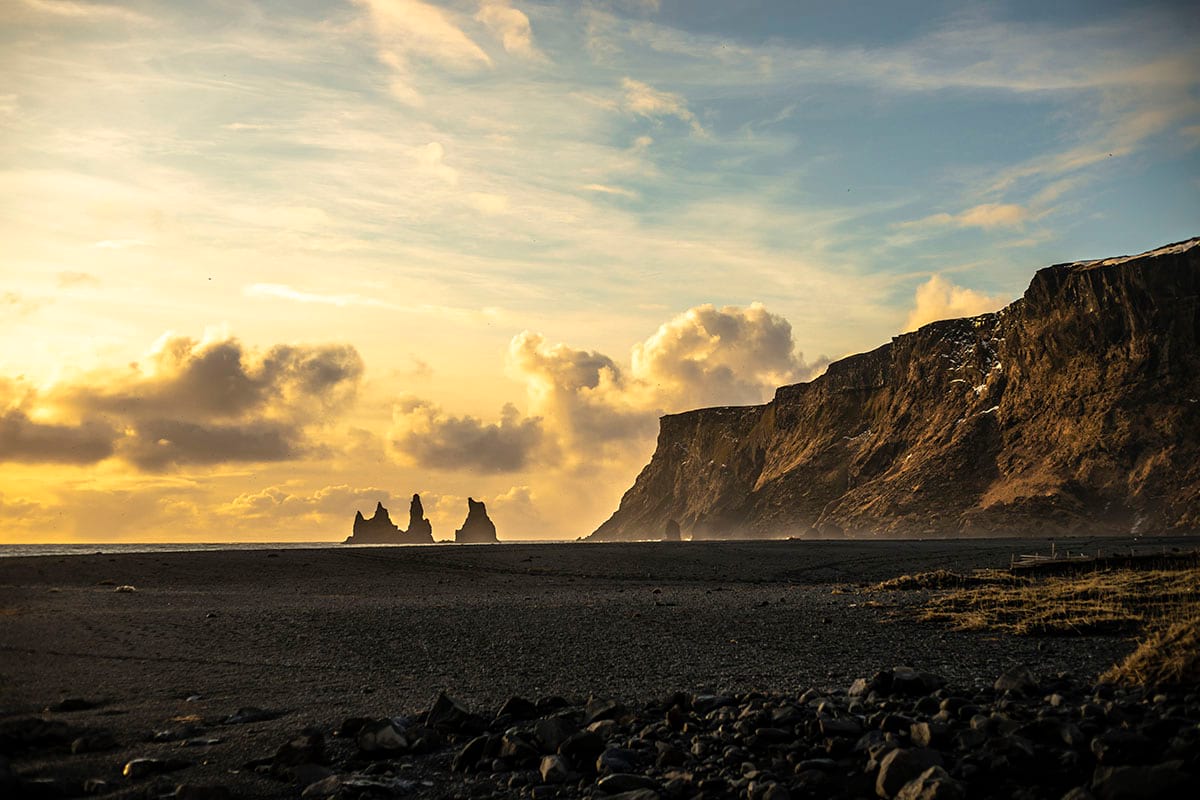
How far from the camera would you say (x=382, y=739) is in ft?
26.5

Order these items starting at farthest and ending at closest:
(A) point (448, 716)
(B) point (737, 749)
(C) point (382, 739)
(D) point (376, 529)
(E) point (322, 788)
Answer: (D) point (376, 529), (A) point (448, 716), (C) point (382, 739), (B) point (737, 749), (E) point (322, 788)

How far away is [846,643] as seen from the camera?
46.5ft

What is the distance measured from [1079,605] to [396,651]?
12.4 meters

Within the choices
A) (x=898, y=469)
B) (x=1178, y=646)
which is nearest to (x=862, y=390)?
(x=898, y=469)

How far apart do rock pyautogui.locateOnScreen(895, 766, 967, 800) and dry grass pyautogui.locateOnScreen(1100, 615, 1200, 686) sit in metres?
3.68

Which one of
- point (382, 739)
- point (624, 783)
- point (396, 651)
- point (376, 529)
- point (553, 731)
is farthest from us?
point (376, 529)

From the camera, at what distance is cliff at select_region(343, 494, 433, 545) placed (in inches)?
6821

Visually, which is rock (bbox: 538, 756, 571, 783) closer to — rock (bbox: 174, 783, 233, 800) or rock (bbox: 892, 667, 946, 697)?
rock (bbox: 174, 783, 233, 800)

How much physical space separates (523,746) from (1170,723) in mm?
5231

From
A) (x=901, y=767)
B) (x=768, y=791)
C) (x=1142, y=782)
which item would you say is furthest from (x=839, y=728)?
(x=1142, y=782)

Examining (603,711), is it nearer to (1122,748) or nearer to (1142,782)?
(1122,748)

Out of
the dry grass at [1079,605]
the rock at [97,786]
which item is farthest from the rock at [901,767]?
the dry grass at [1079,605]

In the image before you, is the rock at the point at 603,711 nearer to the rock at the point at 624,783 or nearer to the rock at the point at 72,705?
the rock at the point at 624,783

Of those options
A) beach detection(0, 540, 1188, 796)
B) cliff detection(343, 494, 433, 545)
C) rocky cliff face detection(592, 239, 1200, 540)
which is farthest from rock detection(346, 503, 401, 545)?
beach detection(0, 540, 1188, 796)
